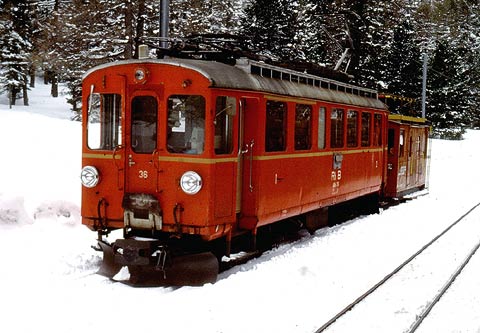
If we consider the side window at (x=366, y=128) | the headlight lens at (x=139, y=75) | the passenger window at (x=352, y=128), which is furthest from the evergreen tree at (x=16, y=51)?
the headlight lens at (x=139, y=75)

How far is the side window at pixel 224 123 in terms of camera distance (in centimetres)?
836

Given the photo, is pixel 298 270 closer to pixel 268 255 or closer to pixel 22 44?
pixel 268 255

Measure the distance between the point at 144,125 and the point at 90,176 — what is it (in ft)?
3.64

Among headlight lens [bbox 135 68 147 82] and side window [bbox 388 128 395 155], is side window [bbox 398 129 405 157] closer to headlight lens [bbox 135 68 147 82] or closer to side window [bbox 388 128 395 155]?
side window [bbox 388 128 395 155]

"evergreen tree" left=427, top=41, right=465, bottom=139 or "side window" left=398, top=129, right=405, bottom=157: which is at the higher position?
"evergreen tree" left=427, top=41, right=465, bottom=139

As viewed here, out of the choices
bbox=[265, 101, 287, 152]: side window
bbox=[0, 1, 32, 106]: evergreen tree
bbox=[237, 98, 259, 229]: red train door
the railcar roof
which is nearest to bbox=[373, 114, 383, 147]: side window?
the railcar roof

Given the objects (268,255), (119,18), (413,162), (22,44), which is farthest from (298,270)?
(22,44)

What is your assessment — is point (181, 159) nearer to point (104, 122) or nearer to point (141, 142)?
point (141, 142)

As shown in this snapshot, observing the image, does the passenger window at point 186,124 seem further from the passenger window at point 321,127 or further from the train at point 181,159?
the passenger window at point 321,127

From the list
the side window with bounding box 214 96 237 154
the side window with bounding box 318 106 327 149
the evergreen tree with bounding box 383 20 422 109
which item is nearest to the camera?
the side window with bounding box 214 96 237 154

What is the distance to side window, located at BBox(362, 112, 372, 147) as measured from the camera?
14.4 m

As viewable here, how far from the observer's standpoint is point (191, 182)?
8.11 meters

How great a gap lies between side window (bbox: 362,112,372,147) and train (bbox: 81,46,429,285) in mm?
4577

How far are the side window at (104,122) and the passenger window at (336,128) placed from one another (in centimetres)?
493
